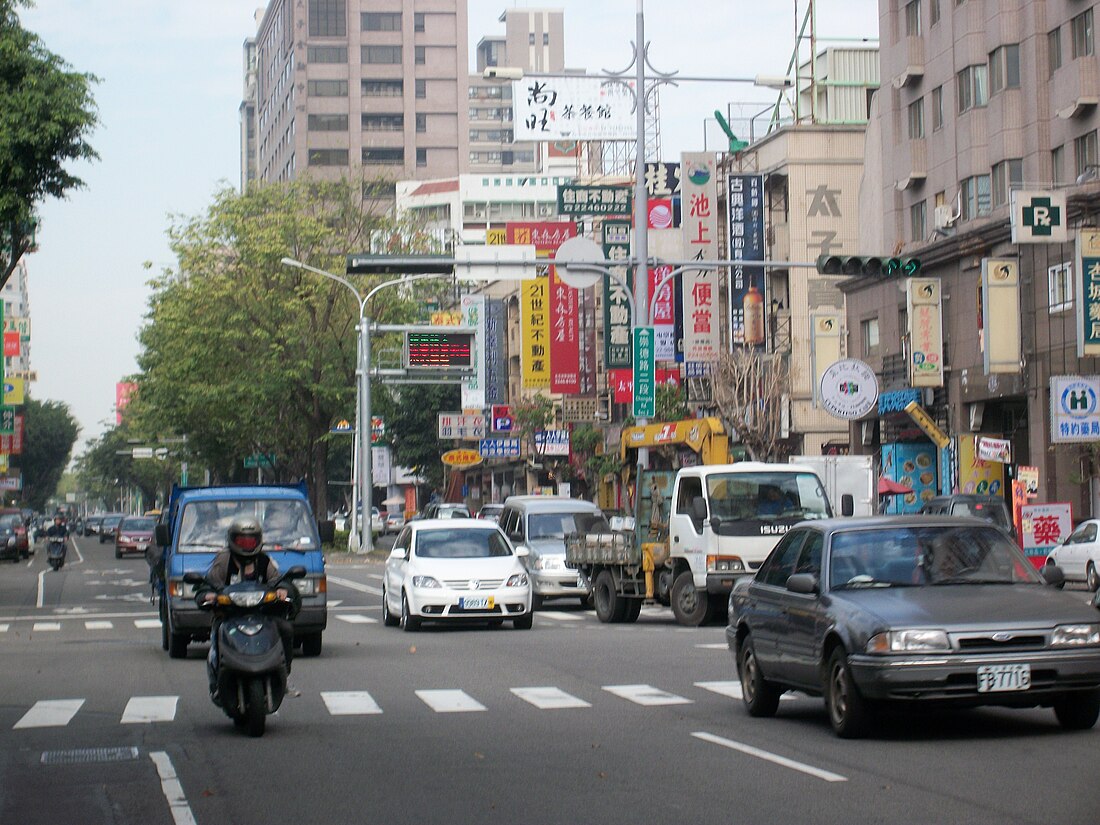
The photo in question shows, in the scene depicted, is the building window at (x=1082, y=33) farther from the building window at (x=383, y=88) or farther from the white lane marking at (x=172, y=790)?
the building window at (x=383, y=88)

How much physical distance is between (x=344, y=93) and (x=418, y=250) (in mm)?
75490

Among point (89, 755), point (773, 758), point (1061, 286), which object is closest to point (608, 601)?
point (89, 755)

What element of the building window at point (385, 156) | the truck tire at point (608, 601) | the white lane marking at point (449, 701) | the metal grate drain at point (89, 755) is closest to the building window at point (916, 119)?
Answer: the truck tire at point (608, 601)

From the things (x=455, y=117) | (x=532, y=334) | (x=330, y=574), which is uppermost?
(x=455, y=117)

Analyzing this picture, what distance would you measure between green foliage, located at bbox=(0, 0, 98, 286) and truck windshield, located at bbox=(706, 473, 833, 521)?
1395cm

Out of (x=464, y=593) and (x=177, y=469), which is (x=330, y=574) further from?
(x=177, y=469)

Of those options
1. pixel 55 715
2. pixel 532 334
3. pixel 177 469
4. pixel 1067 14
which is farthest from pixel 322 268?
pixel 177 469

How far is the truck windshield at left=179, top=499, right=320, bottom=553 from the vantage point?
20.2m

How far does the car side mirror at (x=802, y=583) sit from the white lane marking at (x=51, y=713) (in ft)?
19.3

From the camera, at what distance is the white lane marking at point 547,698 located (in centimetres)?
1441

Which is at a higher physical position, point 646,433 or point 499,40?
point 499,40

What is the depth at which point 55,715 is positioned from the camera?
46.5 ft

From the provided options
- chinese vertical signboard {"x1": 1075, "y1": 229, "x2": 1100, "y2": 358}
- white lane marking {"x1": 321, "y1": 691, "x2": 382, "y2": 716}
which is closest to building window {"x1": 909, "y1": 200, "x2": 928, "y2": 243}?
chinese vertical signboard {"x1": 1075, "y1": 229, "x2": 1100, "y2": 358}

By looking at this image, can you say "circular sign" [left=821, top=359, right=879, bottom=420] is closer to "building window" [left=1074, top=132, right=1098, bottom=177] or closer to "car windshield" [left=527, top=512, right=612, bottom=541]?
"building window" [left=1074, top=132, right=1098, bottom=177]
